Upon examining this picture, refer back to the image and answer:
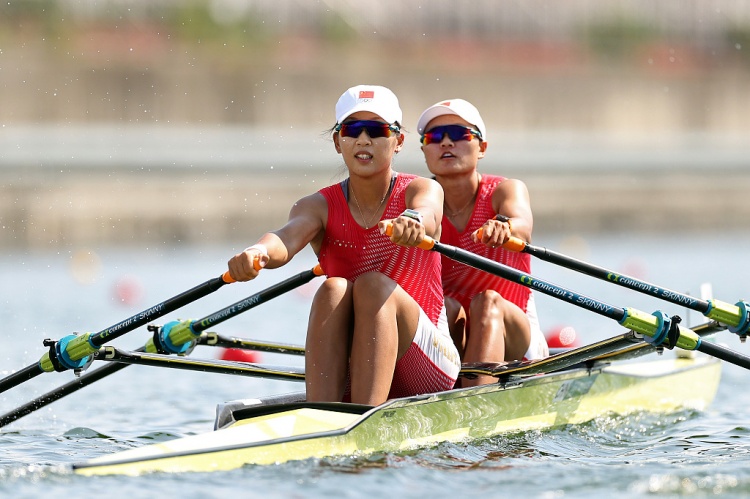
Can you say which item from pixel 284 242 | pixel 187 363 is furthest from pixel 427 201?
pixel 187 363

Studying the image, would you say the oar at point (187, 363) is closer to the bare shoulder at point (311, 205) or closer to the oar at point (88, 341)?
the oar at point (88, 341)

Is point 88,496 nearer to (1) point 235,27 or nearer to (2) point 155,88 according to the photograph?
(2) point 155,88

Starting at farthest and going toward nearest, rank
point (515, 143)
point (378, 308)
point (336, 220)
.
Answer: point (515, 143) → point (336, 220) → point (378, 308)

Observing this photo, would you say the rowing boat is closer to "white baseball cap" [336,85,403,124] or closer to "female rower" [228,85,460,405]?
"female rower" [228,85,460,405]

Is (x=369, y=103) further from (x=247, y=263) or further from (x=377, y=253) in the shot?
(x=247, y=263)

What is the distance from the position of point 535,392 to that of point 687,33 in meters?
24.5

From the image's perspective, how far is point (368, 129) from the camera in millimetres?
5586

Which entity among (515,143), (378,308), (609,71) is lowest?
(378,308)

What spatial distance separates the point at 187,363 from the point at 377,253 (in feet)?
4.10

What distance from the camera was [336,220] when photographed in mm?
5684

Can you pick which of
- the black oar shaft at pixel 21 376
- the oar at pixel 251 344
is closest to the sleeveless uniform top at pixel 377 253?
the oar at pixel 251 344

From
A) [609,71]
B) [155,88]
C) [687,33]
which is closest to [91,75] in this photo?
[155,88]

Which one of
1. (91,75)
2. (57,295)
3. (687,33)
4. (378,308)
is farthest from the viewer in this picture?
(687,33)

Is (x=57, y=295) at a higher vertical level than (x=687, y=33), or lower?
lower
